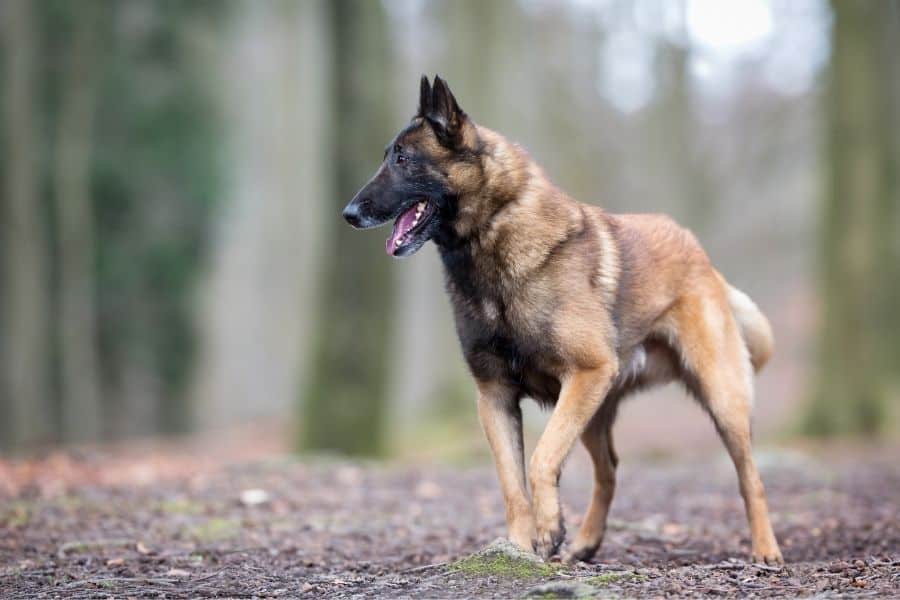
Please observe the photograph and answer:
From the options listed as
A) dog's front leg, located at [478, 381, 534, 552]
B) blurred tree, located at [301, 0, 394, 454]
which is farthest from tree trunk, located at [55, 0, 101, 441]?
dog's front leg, located at [478, 381, 534, 552]

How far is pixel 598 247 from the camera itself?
6.01m

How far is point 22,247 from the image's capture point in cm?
1684

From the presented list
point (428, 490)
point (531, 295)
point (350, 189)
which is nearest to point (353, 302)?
point (350, 189)

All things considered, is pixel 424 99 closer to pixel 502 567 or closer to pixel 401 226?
pixel 401 226

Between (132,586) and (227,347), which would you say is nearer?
(132,586)

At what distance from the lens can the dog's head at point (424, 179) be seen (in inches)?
228

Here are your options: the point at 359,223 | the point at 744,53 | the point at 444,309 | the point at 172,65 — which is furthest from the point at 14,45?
the point at 744,53

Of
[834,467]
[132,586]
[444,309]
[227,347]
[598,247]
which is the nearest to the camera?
[132,586]

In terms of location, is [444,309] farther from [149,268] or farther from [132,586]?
[132,586]

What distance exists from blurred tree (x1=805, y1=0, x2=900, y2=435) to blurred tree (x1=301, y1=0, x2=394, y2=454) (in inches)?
249

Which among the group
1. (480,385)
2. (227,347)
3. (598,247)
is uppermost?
(598,247)

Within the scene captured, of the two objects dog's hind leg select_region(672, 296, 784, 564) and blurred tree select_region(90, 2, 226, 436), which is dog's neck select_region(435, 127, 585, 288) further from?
blurred tree select_region(90, 2, 226, 436)

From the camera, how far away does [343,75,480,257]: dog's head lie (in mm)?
5793

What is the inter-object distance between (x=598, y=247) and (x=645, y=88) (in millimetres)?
20213
